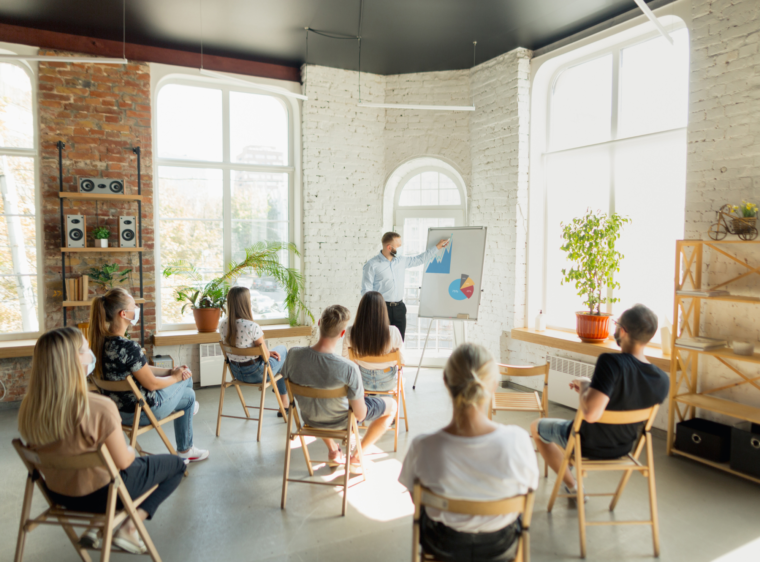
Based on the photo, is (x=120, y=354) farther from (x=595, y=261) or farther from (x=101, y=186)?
(x=595, y=261)

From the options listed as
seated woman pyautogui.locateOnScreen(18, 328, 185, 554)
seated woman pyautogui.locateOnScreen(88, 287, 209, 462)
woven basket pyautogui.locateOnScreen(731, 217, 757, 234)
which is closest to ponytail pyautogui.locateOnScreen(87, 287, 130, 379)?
seated woman pyautogui.locateOnScreen(88, 287, 209, 462)

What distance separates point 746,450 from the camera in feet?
11.1

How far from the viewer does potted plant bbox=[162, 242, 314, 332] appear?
5.67 meters

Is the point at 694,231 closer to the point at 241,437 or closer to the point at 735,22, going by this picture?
the point at 735,22

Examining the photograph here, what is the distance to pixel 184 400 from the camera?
145 inches

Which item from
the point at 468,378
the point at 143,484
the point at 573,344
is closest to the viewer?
the point at 468,378

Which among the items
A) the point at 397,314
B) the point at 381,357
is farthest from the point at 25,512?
the point at 397,314

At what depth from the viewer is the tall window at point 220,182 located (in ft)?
19.2

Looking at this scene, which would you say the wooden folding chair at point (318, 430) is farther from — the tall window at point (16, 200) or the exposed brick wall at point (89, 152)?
the tall window at point (16, 200)

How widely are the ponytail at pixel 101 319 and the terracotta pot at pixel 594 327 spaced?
383 cm

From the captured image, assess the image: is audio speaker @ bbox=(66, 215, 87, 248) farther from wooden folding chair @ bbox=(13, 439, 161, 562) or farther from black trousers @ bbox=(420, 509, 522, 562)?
black trousers @ bbox=(420, 509, 522, 562)

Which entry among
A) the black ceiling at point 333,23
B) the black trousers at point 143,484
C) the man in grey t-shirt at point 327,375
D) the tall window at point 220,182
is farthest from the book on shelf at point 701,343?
the tall window at point 220,182

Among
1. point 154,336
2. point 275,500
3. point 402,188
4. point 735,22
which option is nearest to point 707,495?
point 275,500

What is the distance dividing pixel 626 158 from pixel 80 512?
5044 millimetres
